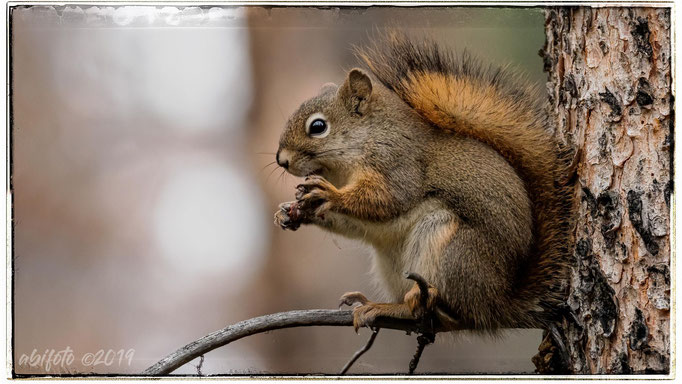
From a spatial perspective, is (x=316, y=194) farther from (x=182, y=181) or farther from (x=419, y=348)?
(x=182, y=181)

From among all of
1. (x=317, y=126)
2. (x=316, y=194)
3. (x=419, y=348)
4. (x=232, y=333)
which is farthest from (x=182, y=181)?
(x=419, y=348)

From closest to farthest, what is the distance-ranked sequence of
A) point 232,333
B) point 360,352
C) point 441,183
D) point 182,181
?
point 232,333 → point 360,352 → point 441,183 → point 182,181

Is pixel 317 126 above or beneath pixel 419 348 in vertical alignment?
above

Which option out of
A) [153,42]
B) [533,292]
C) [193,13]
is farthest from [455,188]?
[153,42]

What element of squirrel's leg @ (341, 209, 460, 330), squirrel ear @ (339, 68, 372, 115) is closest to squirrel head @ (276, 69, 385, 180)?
squirrel ear @ (339, 68, 372, 115)

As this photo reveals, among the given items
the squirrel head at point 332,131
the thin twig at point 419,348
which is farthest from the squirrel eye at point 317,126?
the thin twig at point 419,348

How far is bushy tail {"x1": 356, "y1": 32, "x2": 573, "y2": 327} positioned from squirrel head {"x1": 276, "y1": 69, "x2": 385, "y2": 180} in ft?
0.41

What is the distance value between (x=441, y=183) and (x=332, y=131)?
0.34m

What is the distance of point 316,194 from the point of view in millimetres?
1764

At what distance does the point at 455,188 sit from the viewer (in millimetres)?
1828

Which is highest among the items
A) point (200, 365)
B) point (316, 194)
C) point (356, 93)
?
point (356, 93)

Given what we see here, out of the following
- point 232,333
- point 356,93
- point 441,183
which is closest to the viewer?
point 232,333

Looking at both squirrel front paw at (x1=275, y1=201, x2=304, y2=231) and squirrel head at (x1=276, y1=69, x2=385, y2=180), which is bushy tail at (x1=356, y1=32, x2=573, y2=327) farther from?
squirrel front paw at (x1=275, y1=201, x2=304, y2=231)

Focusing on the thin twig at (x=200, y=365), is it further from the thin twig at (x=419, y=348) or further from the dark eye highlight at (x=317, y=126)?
the dark eye highlight at (x=317, y=126)
